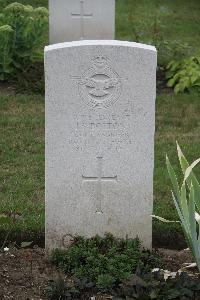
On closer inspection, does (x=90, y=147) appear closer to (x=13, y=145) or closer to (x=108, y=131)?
(x=108, y=131)

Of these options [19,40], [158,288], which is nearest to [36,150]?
[19,40]

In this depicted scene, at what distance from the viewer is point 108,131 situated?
14.8 ft

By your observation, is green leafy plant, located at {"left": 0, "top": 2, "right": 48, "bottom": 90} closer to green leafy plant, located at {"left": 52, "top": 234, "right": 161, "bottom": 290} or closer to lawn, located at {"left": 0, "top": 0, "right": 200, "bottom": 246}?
lawn, located at {"left": 0, "top": 0, "right": 200, "bottom": 246}

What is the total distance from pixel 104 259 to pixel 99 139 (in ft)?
2.32

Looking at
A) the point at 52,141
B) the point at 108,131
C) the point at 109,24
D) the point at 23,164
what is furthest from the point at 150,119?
the point at 109,24

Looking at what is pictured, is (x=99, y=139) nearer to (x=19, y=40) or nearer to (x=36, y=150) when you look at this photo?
(x=36, y=150)

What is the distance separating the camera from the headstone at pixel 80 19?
9.20 m

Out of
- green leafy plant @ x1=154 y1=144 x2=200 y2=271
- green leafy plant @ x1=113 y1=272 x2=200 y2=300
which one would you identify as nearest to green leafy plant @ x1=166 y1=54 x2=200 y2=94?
green leafy plant @ x1=154 y1=144 x2=200 y2=271

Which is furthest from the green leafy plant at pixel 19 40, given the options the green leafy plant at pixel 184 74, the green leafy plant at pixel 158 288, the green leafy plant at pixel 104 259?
the green leafy plant at pixel 158 288

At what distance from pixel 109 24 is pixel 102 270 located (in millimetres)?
5346

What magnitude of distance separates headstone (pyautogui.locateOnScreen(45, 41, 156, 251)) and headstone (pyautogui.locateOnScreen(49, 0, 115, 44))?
488 centimetres

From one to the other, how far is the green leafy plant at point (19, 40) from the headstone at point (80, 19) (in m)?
0.54

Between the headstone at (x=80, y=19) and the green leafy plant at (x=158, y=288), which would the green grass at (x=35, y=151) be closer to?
the green leafy plant at (x=158, y=288)

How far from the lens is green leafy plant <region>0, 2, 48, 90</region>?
8.41 metres
